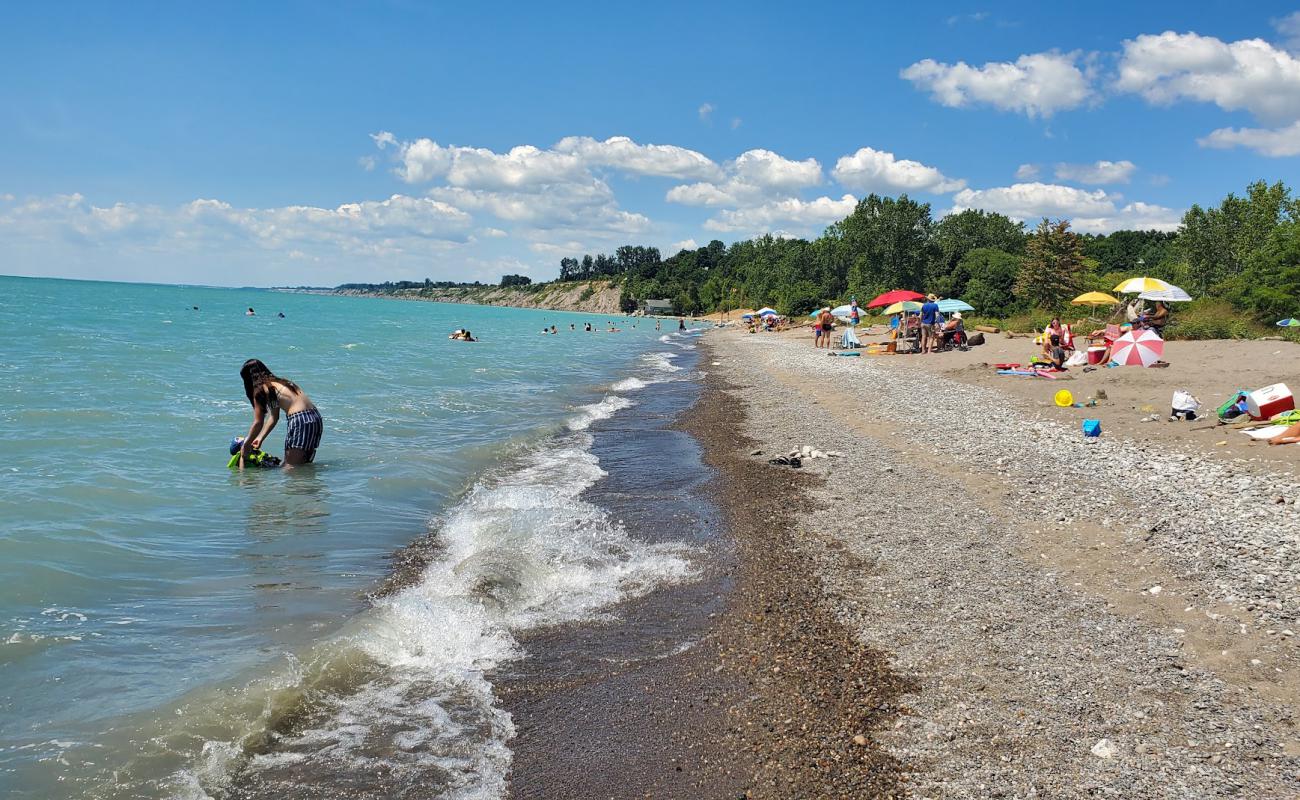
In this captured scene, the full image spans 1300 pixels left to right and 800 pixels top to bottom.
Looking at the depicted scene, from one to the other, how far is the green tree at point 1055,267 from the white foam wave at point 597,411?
36.8 meters

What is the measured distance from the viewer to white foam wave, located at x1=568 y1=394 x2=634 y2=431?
59.5ft

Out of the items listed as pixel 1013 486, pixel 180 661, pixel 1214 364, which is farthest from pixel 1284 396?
pixel 180 661

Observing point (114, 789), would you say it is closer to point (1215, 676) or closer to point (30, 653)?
point (30, 653)

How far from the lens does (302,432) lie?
12.2m

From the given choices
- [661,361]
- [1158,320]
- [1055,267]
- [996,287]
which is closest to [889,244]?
[996,287]

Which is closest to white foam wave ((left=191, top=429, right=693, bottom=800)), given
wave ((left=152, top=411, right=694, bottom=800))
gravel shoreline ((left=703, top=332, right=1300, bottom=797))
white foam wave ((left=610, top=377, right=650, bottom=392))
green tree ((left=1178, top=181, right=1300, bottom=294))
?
wave ((left=152, top=411, right=694, bottom=800))

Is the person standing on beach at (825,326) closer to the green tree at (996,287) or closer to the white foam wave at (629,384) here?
the white foam wave at (629,384)

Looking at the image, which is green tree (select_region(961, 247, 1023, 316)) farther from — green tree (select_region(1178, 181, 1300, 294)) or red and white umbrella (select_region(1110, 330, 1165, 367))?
red and white umbrella (select_region(1110, 330, 1165, 367))

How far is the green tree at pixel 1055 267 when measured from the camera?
47.4 metres

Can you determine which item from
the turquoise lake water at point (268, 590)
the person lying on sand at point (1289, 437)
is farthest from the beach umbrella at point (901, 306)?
the person lying on sand at point (1289, 437)

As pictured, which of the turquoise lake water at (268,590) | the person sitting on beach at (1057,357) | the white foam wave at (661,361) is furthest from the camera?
the white foam wave at (661,361)

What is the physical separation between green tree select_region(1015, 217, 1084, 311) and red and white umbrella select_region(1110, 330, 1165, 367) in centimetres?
2940

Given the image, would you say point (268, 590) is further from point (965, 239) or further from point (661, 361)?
point (965, 239)

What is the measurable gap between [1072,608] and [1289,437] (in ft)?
23.6
